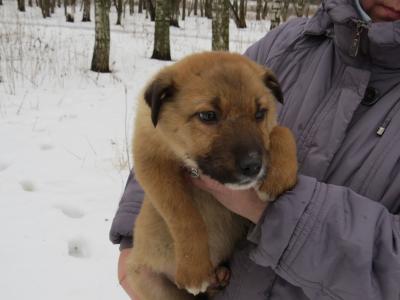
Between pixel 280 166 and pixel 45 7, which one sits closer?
pixel 280 166

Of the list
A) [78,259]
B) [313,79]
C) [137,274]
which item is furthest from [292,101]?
[78,259]

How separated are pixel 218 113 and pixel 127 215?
930mm

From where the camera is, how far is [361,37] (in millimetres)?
1795

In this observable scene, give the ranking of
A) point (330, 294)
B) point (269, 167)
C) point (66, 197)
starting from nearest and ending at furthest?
point (330, 294) → point (269, 167) → point (66, 197)

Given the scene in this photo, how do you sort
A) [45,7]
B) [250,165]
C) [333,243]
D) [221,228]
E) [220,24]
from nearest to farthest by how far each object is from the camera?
[333,243] < [250,165] < [221,228] < [220,24] < [45,7]

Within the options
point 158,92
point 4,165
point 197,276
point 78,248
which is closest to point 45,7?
point 4,165

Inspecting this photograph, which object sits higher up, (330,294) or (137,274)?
(330,294)

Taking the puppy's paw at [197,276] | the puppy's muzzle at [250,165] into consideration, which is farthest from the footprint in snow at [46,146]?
the puppy's muzzle at [250,165]

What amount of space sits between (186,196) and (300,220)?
25.6 inches

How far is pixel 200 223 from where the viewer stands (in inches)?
77.9

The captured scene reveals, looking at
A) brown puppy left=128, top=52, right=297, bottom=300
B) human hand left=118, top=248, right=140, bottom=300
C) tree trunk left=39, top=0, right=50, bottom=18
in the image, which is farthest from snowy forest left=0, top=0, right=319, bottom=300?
tree trunk left=39, top=0, right=50, bottom=18

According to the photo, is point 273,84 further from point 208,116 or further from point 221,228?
point 221,228

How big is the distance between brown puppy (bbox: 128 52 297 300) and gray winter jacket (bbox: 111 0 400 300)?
13 centimetres

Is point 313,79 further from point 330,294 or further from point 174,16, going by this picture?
point 174,16
